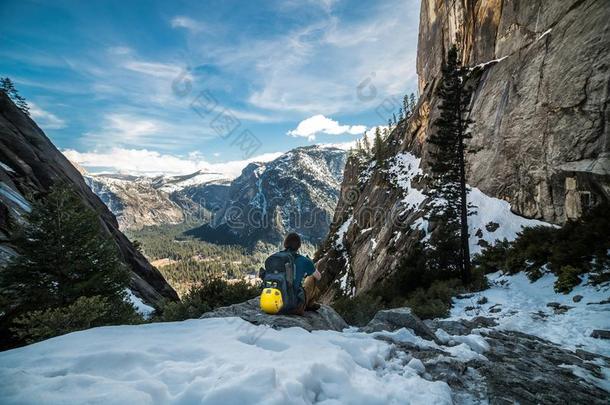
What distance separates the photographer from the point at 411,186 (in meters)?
37.5

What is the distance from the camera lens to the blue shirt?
249 inches

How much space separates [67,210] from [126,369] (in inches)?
449

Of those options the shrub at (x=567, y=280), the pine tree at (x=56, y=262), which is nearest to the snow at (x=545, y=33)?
the shrub at (x=567, y=280)

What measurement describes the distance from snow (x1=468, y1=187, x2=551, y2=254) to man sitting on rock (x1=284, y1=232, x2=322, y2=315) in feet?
54.4

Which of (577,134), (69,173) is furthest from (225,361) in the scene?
(69,173)

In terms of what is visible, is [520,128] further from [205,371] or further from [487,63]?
[205,371]

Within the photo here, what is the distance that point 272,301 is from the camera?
634 cm

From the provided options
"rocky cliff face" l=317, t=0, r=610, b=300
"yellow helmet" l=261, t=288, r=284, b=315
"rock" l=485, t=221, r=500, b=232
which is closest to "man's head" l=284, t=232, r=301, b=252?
"yellow helmet" l=261, t=288, r=284, b=315

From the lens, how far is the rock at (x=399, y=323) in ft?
21.1

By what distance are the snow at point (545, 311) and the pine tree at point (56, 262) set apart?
46.5 feet

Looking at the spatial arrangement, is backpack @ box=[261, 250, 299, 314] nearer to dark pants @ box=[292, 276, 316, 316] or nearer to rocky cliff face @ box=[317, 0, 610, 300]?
dark pants @ box=[292, 276, 316, 316]

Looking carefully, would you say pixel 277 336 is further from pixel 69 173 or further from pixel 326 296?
pixel 69 173

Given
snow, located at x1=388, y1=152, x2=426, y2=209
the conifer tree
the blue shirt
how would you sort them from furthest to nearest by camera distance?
snow, located at x1=388, y1=152, x2=426, y2=209 → the conifer tree → the blue shirt

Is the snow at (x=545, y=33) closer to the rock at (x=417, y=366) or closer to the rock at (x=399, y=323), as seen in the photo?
the rock at (x=399, y=323)
